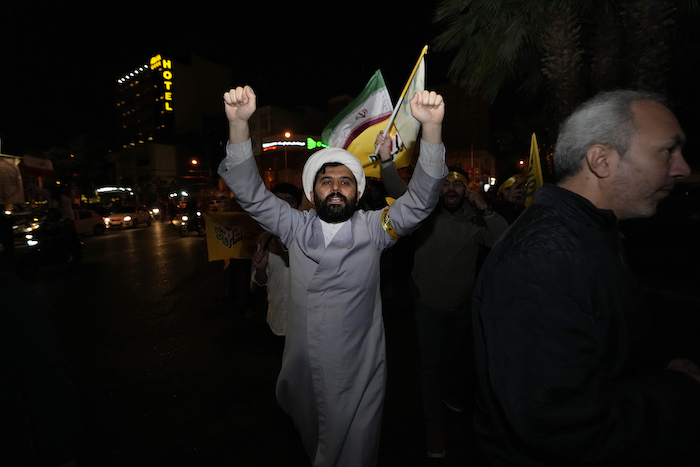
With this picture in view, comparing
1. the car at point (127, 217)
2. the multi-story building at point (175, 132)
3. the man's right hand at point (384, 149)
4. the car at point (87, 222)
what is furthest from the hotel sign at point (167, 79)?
the man's right hand at point (384, 149)

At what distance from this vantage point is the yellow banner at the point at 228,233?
6.51 meters

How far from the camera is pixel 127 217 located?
2497 cm

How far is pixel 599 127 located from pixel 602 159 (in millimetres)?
106

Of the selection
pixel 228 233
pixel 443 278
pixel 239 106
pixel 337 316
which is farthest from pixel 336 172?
pixel 228 233

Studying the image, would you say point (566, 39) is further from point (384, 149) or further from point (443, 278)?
point (443, 278)

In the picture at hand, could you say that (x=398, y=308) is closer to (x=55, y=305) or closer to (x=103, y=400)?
(x=103, y=400)

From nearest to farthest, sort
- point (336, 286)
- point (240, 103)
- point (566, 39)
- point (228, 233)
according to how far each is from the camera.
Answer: point (240, 103), point (336, 286), point (566, 39), point (228, 233)

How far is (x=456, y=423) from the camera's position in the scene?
334cm

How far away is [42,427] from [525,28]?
7232 mm

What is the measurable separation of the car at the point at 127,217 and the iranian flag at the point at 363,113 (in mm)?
24803

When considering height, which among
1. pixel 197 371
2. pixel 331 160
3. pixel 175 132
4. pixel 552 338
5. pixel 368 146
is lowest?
pixel 197 371

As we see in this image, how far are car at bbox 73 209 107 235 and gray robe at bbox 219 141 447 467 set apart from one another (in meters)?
21.0

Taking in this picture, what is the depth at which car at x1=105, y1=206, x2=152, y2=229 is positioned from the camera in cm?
2430

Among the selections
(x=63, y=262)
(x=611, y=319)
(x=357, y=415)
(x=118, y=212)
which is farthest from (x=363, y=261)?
(x=118, y=212)
